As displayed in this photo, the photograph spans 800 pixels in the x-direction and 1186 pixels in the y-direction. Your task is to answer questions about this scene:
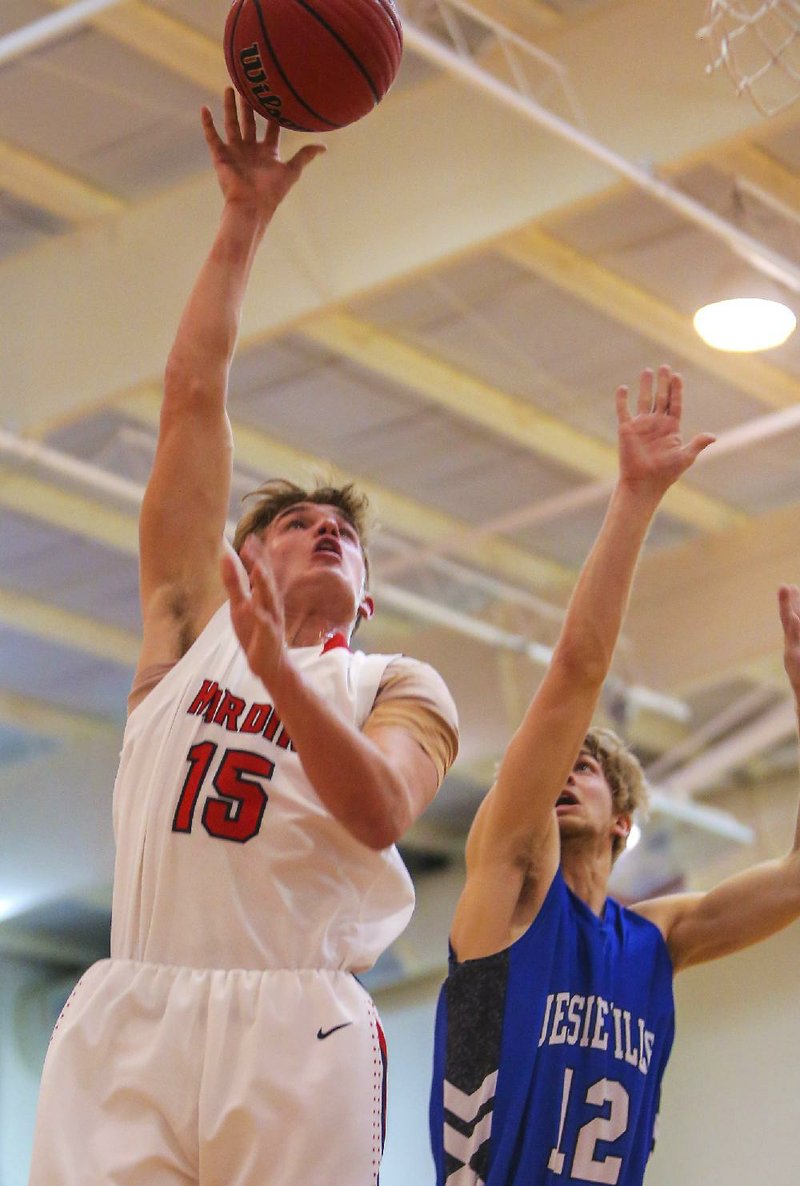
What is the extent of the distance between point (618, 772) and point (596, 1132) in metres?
0.90

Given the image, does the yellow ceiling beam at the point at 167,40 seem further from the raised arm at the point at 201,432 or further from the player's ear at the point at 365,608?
the player's ear at the point at 365,608

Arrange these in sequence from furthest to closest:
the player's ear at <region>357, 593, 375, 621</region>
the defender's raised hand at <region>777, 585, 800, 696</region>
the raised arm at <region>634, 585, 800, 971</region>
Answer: the raised arm at <region>634, 585, 800, 971</region>, the defender's raised hand at <region>777, 585, 800, 696</region>, the player's ear at <region>357, 593, 375, 621</region>

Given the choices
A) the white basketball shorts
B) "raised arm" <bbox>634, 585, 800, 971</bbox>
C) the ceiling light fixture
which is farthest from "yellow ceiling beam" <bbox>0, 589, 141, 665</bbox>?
the white basketball shorts

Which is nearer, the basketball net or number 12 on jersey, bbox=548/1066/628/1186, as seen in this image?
number 12 on jersey, bbox=548/1066/628/1186

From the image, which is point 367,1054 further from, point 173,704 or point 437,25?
point 437,25

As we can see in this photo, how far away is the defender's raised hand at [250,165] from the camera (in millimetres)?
2951

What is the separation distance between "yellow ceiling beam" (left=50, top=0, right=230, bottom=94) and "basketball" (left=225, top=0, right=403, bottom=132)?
3.53 m

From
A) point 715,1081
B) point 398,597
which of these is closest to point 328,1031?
point 398,597

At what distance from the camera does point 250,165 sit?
9.79ft

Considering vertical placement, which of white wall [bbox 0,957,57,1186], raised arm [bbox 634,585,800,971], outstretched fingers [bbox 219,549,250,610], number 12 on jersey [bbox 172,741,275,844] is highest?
white wall [bbox 0,957,57,1186]

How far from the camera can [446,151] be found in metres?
7.12

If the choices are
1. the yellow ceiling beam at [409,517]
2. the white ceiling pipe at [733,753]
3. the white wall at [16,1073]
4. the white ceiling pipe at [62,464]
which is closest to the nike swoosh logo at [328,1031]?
the white ceiling pipe at [62,464]

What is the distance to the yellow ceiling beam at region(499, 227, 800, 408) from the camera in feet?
26.4

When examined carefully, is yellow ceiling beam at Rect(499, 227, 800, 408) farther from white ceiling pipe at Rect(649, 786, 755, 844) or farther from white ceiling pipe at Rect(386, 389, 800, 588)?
white ceiling pipe at Rect(649, 786, 755, 844)
